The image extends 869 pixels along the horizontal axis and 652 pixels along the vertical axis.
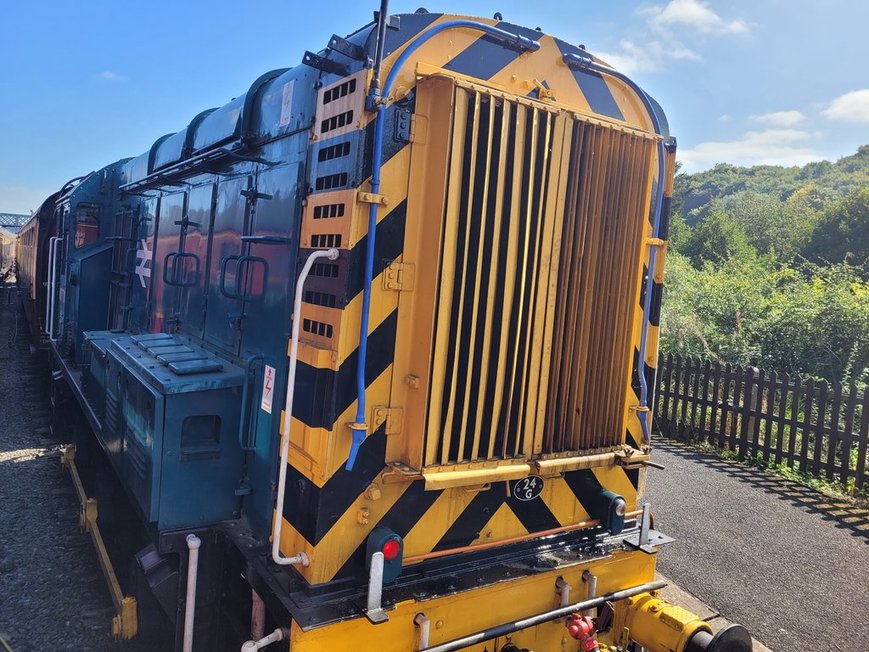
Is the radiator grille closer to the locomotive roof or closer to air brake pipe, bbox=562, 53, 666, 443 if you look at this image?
air brake pipe, bbox=562, 53, 666, 443

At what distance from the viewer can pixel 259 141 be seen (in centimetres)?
340

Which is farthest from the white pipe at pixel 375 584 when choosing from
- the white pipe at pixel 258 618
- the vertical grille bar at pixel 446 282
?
the white pipe at pixel 258 618

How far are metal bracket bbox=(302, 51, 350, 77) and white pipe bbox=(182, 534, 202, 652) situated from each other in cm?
208

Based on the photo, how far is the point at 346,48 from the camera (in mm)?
2379

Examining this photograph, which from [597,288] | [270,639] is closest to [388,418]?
[270,639]

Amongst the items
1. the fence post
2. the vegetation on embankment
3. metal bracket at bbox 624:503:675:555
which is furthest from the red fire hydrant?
the vegetation on embankment

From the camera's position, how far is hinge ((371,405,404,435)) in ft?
8.30

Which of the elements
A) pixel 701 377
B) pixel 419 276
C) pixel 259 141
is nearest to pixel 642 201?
pixel 419 276

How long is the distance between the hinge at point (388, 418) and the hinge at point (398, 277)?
0.48 m

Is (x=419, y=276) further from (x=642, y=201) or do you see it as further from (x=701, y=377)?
(x=701, y=377)

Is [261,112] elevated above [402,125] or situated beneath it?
elevated above

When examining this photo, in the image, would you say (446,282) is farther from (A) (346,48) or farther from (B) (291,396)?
(A) (346,48)

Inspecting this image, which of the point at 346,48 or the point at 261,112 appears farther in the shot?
the point at 261,112

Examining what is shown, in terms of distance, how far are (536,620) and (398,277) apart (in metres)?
1.57
